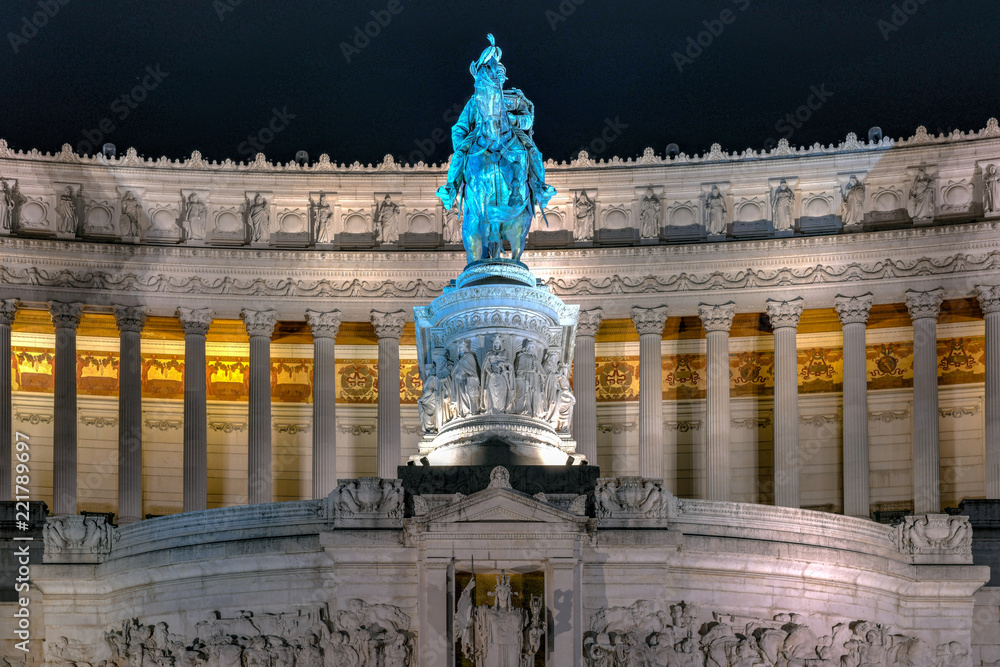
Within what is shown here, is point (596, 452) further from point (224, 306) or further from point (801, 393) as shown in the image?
point (224, 306)

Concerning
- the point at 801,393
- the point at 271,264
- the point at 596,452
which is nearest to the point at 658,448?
the point at 596,452

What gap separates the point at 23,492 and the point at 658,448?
2499cm

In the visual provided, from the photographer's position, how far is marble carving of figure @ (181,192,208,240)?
72688 millimetres

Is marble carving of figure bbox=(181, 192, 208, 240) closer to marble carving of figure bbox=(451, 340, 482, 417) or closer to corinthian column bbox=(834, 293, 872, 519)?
corinthian column bbox=(834, 293, 872, 519)

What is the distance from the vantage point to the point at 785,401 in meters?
69.1

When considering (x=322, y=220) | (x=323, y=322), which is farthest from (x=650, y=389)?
(x=322, y=220)

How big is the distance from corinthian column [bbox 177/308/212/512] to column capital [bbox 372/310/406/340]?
6944 millimetres

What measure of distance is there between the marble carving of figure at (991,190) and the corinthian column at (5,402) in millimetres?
38953

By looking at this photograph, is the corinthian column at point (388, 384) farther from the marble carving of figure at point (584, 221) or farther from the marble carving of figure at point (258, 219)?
the marble carving of figure at point (584, 221)

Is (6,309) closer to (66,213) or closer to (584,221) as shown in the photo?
(66,213)

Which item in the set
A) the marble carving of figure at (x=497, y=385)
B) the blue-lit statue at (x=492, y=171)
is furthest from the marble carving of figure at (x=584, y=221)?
the marble carving of figure at (x=497, y=385)

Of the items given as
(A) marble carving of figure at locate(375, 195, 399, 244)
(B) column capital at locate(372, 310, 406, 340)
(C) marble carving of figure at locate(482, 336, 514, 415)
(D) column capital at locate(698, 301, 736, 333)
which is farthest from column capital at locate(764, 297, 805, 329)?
(C) marble carving of figure at locate(482, 336, 514, 415)

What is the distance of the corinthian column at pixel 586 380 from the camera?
69938 millimetres

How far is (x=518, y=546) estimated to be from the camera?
1329 inches
